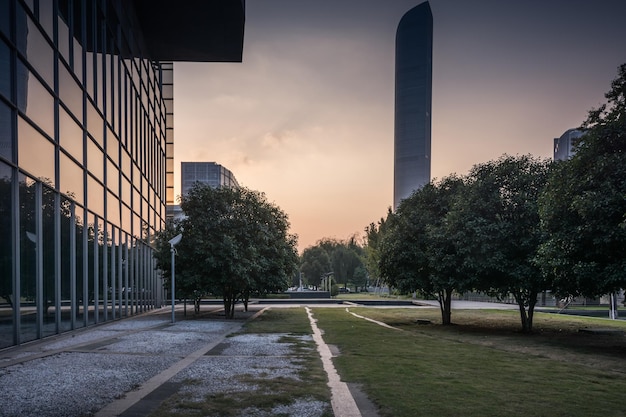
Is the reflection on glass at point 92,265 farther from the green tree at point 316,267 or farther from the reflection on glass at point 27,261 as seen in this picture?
the green tree at point 316,267

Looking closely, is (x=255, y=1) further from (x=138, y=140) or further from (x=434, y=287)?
(x=434, y=287)

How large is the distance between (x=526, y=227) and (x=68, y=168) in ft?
64.8

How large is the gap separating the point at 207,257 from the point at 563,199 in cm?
1746

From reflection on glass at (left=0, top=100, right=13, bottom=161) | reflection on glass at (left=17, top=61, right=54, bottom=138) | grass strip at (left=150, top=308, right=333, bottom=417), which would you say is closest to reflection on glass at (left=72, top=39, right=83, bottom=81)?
reflection on glass at (left=17, top=61, right=54, bottom=138)

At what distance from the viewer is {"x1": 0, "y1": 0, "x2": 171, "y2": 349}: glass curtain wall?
14.6m

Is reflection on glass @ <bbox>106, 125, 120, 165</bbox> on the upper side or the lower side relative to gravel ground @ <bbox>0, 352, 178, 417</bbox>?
upper

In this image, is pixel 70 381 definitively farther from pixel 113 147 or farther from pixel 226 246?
pixel 113 147

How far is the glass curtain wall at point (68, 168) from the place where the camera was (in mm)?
14562

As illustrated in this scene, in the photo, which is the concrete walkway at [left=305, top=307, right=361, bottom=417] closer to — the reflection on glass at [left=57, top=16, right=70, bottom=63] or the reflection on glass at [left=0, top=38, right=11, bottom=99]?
the reflection on glass at [left=0, top=38, right=11, bottom=99]

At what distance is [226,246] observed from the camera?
82.6 ft

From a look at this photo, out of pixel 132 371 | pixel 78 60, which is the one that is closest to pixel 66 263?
pixel 78 60

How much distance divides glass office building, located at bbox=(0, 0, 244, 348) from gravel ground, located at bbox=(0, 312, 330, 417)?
2.80m

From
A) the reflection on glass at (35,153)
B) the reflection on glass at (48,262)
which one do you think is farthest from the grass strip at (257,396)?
the reflection on glass at (35,153)

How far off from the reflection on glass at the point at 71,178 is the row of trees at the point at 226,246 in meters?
6.91
